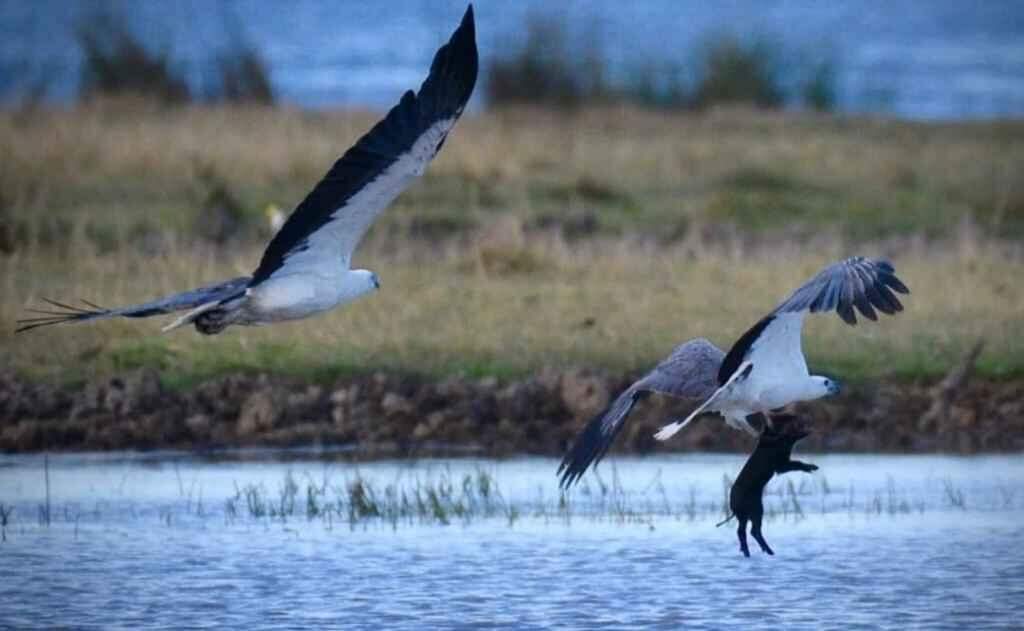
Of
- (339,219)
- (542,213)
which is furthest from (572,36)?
(339,219)

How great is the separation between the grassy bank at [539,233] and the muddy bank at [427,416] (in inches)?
9.6

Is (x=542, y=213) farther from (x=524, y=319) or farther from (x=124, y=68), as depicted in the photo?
(x=124, y=68)

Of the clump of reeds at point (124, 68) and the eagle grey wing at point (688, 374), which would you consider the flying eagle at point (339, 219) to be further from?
the clump of reeds at point (124, 68)

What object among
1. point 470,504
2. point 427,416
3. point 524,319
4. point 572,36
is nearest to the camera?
point 470,504

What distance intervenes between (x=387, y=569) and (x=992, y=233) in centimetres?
937

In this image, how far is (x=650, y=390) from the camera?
30.9ft

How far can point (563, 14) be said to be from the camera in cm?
2541

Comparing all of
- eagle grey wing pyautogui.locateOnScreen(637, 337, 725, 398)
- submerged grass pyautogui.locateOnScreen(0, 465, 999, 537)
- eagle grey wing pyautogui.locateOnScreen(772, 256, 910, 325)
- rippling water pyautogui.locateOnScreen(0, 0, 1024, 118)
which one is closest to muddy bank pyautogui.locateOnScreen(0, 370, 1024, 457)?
submerged grass pyautogui.locateOnScreen(0, 465, 999, 537)

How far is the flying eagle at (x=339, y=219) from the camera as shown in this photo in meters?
8.94

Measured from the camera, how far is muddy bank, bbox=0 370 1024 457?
12172 millimetres

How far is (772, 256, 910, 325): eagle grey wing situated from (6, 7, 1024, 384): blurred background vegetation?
399cm

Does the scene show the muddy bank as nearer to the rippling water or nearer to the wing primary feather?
the wing primary feather

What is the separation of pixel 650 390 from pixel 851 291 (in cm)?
113

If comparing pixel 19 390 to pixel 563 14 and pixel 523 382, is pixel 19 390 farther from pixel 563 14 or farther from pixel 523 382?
pixel 563 14
